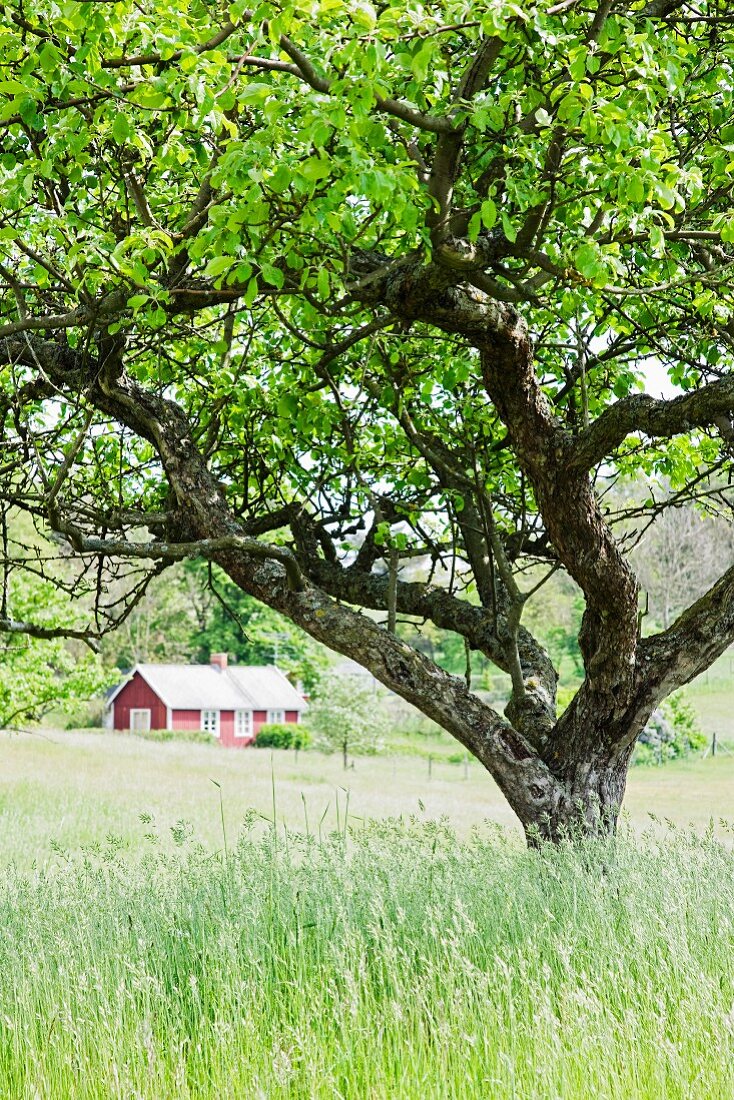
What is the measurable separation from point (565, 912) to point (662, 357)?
4.84m

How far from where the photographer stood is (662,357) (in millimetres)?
8336

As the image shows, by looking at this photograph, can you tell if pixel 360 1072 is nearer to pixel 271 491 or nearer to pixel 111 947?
pixel 111 947

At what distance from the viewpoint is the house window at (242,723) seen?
5394 cm

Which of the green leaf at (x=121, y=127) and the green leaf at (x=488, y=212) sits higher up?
the green leaf at (x=121, y=127)

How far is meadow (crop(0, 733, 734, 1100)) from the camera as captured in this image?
3.96 m

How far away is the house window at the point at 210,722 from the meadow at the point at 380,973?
46.4 m

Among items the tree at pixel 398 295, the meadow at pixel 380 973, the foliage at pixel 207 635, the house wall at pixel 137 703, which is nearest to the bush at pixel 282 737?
the foliage at pixel 207 635

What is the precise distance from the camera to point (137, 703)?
177 ft

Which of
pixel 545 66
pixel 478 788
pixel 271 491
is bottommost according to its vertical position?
pixel 478 788

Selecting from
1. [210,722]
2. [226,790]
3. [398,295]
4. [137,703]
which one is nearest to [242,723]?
[210,722]

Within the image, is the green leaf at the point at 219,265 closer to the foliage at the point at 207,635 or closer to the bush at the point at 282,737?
the bush at the point at 282,737

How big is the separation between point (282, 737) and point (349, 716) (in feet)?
37.3

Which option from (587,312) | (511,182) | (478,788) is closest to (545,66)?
(511,182)

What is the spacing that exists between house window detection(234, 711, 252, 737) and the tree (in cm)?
4482
